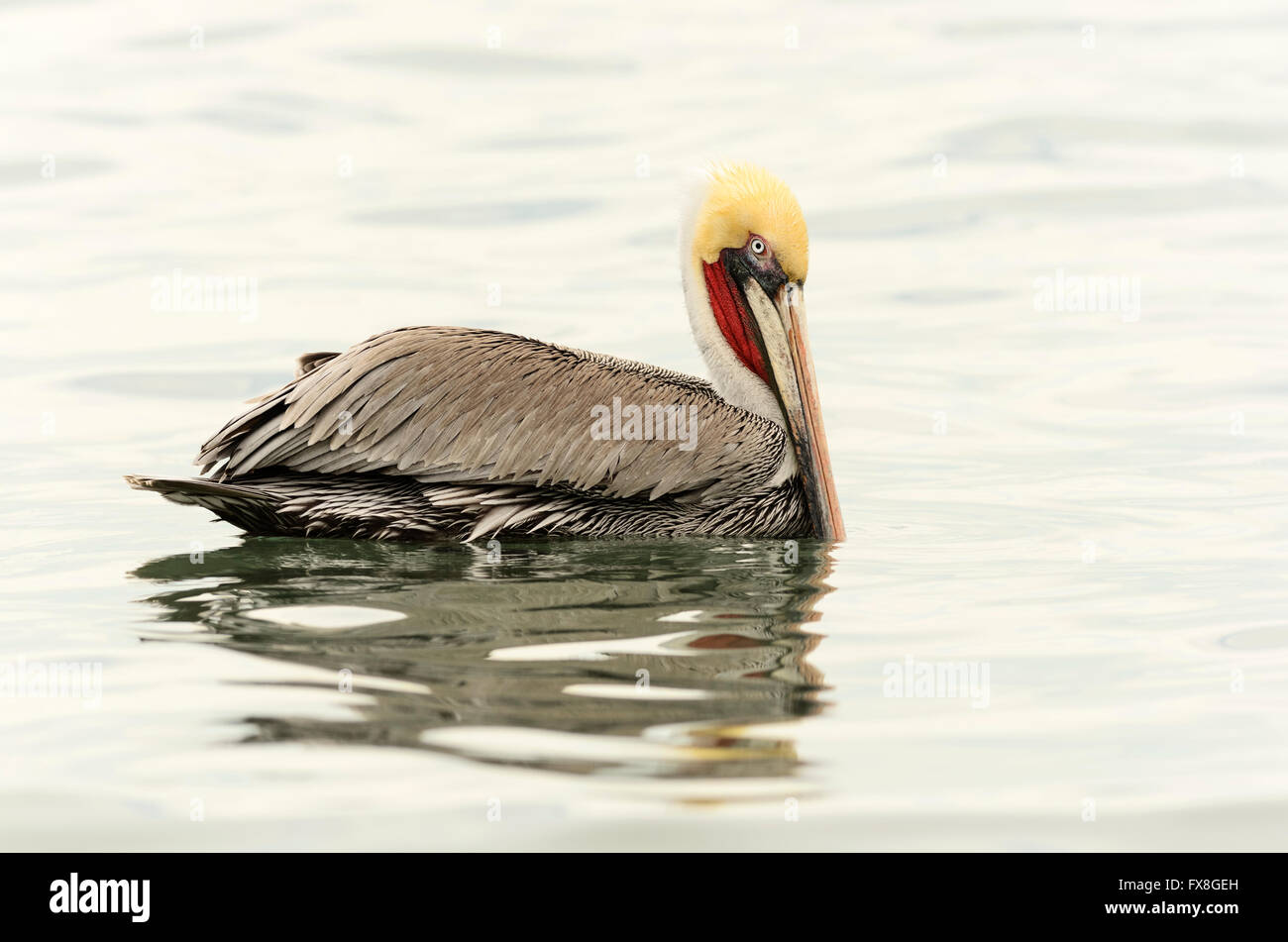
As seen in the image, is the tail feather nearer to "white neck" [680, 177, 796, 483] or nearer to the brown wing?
the brown wing

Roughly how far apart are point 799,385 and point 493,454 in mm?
1509

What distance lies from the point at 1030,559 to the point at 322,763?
3803mm

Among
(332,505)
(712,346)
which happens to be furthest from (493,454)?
(712,346)

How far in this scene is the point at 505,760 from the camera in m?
4.23

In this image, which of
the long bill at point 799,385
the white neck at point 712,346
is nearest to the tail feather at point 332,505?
the white neck at point 712,346

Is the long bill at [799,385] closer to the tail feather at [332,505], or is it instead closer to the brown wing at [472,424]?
the brown wing at [472,424]

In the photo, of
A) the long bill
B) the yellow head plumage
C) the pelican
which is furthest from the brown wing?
the yellow head plumage

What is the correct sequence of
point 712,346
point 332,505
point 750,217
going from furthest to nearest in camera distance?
point 712,346 < point 750,217 < point 332,505

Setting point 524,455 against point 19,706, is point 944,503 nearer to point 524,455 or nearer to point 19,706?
point 524,455

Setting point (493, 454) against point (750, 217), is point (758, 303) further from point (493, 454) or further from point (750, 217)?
point (493, 454)

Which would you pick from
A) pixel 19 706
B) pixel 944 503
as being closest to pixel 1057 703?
pixel 19 706

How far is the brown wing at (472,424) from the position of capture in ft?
23.2

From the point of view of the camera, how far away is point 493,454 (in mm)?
7172

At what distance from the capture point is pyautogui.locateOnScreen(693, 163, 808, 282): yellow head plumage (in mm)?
7691
